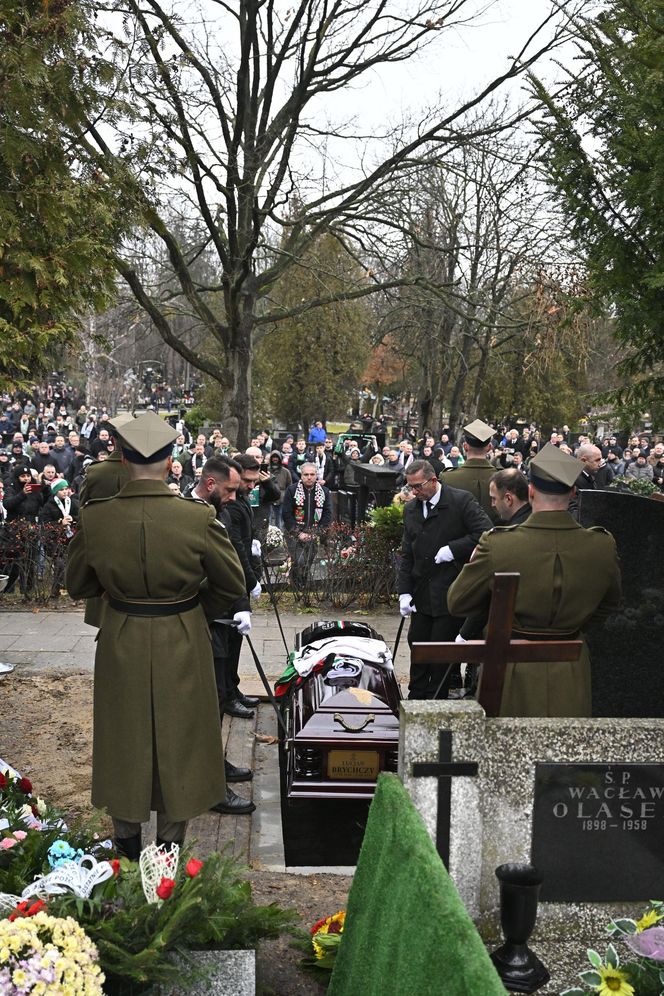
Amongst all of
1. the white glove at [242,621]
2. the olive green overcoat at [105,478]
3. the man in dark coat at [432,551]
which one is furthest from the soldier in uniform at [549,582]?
the olive green overcoat at [105,478]

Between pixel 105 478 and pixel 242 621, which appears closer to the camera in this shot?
pixel 242 621

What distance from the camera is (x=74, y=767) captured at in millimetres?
6625

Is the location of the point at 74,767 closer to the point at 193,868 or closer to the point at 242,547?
the point at 242,547

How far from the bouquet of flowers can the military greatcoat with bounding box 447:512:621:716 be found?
2.44 m

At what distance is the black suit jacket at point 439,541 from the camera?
293 inches

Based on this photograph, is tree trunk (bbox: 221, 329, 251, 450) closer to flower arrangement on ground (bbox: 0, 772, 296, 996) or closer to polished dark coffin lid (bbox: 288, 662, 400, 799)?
polished dark coffin lid (bbox: 288, 662, 400, 799)

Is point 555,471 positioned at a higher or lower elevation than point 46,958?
higher

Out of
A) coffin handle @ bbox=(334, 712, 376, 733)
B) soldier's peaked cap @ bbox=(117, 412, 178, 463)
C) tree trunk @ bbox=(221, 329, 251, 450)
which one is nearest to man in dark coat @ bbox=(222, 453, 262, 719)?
coffin handle @ bbox=(334, 712, 376, 733)

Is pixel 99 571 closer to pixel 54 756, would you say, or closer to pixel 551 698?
pixel 551 698

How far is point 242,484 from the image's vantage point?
7.18 m

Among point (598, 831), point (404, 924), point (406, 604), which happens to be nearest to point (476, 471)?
point (406, 604)

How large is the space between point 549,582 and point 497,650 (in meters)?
0.79

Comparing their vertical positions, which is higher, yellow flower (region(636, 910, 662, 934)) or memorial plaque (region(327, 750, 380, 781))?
yellow flower (region(636, 910, 662, 934))

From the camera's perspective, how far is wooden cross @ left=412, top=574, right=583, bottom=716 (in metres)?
3.76
